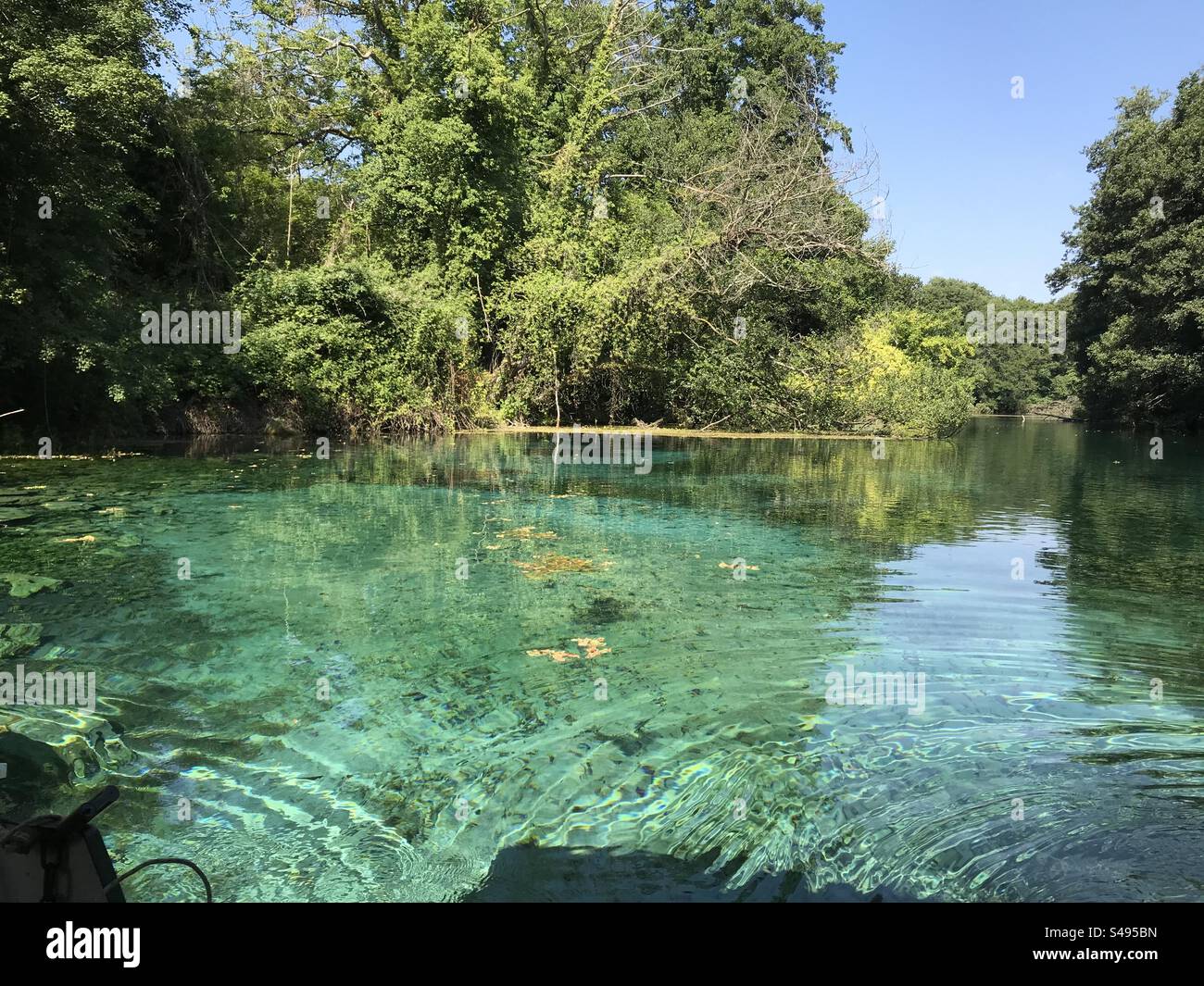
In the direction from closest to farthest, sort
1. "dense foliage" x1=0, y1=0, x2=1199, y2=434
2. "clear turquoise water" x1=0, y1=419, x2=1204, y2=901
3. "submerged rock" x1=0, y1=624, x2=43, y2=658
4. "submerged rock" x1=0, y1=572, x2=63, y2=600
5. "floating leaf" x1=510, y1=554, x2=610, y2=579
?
"clear turquoise water" x1=0, y1=419, x2=1204, y2=901, "submerged rock" x1=0, y1=624, x2=43, y2=658, "submerged rock" x1=0, y1=572, x2=63, y2=600, "floating leaf" x1=510, y1=554, x2=610, y2=579, "dense foliage" x1=0, y1=0, x2=1199, y2=434

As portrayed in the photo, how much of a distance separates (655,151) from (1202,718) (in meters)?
34.0

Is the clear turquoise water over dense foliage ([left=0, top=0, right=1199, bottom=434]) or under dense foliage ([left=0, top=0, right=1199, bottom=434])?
under

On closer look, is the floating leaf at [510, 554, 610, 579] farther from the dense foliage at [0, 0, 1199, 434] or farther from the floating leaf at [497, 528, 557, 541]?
the dense foliage at [0, 0, 1199, 434]

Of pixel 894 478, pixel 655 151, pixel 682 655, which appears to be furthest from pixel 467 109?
pixel 682 655

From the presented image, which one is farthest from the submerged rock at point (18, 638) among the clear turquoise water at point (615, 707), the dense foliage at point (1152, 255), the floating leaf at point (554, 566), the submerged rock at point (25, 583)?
the dense foliage at point (1152, 255)

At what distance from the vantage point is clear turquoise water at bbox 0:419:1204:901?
122 inches

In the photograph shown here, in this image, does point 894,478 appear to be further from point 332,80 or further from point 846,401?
point 332,80

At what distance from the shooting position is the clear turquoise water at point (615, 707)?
10.2 feet

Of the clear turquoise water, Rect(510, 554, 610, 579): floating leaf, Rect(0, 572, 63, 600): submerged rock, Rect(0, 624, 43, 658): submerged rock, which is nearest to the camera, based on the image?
the clear turquoise water

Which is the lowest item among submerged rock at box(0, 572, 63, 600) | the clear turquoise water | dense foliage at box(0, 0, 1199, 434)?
the clear turquoise water

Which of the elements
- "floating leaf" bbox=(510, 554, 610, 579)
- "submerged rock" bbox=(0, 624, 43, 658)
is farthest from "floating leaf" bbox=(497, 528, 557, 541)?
"submerged rock" bbox=(0, 624, 43, 658)

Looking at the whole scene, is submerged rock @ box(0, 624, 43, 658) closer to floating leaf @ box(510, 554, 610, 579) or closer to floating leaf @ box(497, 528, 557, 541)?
floating leaf @ box(510, 554, 610, 579)

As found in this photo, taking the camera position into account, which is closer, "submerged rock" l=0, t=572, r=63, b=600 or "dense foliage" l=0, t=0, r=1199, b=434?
"submerged rock" l=0, t=572, r=63, b=600

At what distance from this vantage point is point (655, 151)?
34.4 metres
